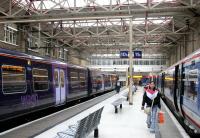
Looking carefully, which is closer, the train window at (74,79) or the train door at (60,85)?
the train door at (60,85)

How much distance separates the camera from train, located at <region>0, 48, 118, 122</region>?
11.6 metres

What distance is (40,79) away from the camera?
15.5 metres

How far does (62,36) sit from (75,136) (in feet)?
105

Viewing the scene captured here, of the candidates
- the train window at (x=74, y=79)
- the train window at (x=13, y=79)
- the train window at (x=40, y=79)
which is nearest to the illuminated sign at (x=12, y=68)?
the train window at (x=13, y=79)

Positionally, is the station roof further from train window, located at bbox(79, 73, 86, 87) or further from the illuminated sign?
the illuminated sign

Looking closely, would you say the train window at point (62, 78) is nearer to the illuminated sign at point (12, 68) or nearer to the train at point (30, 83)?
the train at point (30, 83)

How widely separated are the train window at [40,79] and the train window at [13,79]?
131cm

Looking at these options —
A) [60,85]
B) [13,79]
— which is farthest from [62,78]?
[13,79]

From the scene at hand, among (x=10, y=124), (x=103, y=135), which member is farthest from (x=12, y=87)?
(x=103, y=135)

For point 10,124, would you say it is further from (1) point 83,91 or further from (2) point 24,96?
(1) point 83,91

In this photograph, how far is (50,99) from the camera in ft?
55.7

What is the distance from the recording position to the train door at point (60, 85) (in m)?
18.4

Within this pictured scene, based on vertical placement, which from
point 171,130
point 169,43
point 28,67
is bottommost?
point 171,130

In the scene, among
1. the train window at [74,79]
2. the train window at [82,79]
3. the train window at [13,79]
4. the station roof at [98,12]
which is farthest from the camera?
the train window at [82,79]
